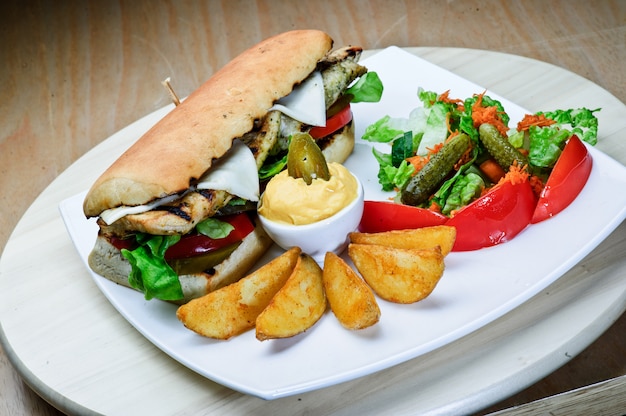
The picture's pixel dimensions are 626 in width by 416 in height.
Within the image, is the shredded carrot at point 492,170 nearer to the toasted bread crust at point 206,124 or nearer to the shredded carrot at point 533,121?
the shredded carrot at point 533,121

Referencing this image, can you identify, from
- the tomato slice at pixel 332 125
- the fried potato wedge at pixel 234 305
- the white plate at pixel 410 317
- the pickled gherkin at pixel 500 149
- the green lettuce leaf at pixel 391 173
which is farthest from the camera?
the tomato slice at pixel 332 125

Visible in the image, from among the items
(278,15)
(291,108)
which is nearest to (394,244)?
(291,108)

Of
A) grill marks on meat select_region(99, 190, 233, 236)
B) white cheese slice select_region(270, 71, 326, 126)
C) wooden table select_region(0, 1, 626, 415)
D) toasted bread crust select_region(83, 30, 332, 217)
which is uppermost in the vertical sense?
toasted bread crust select_region(83, 30, 332, 217)

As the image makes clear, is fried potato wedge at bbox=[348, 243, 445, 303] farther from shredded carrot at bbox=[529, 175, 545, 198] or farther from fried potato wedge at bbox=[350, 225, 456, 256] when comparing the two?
shredded carrot at bbox=[529, 175, 545, 198]

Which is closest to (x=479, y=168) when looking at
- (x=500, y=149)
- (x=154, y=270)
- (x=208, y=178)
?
(x=500, y=149)

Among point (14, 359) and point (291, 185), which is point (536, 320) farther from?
point (14, 359)

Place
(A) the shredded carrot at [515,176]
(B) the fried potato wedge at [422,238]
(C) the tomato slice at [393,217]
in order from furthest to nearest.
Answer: (C) the tomato slice at [393,217] < (A) the shredded carrot at [515,176] < (B) the fried potato wedge at [422,238]

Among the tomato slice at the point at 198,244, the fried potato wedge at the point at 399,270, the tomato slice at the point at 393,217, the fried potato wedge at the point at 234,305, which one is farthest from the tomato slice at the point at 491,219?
the tomato slice at the point at 198,244

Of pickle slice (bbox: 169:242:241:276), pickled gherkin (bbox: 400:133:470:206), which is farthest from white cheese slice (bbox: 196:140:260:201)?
pickled gherkin (bbox: 400:133:470:206)
